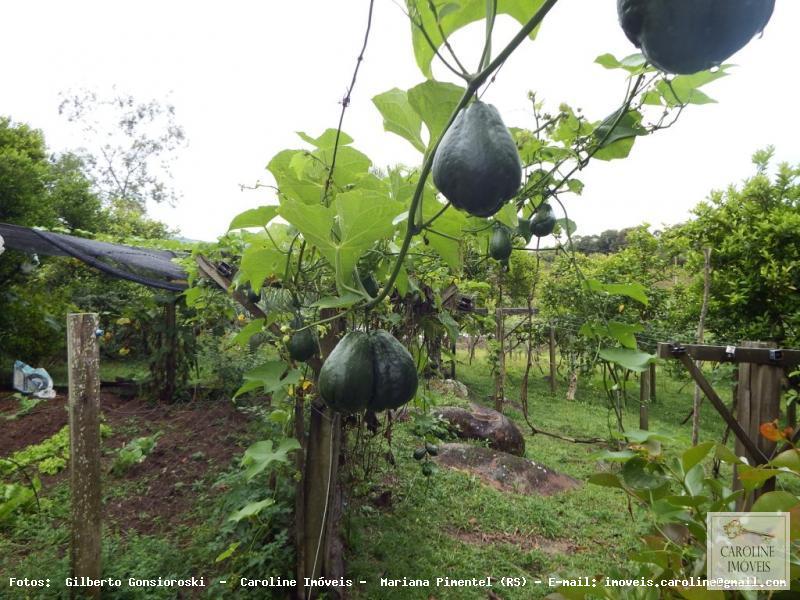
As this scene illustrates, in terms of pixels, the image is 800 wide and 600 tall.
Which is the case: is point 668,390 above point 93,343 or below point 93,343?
below

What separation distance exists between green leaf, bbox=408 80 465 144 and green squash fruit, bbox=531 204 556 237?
1.95 ft

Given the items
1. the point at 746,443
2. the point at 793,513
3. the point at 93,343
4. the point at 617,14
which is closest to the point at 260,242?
the point at 617,14

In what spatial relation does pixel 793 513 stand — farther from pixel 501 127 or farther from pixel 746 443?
pixel 746 443

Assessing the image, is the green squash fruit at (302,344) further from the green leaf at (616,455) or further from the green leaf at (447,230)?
the green leaf at (616,455)

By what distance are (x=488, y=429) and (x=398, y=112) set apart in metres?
5.20

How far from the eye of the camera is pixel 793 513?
817mm

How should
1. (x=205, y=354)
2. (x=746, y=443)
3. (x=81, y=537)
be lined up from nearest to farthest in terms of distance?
(x=746, y=443)
(x=81, y=537)
(x=205, y=354)

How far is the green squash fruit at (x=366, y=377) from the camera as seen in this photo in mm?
854

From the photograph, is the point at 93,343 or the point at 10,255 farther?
the point at 10,255

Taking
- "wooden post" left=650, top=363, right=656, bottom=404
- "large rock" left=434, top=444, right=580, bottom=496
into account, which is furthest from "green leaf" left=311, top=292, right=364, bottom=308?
"wooden post" left=650, top=363, right=656, bottom=404

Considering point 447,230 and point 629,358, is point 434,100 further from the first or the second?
point 629,358

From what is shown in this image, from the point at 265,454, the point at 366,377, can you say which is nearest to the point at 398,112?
the point at 366,377

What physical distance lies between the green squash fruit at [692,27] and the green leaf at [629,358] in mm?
689

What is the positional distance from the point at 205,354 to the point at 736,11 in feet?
22.8
